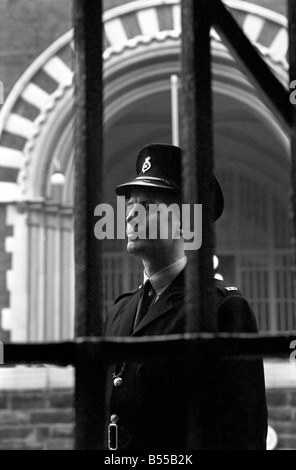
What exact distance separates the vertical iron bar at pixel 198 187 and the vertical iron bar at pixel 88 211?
0.09 metres

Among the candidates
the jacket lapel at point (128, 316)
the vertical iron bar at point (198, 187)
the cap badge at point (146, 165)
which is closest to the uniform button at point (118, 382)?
the jacket lapel at point (128, 316)

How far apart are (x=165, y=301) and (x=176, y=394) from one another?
258mm

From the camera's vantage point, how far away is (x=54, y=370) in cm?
728

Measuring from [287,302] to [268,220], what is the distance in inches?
25.6

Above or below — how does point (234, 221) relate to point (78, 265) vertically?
above

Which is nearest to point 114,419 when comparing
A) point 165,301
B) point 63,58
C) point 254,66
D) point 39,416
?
point 165,301

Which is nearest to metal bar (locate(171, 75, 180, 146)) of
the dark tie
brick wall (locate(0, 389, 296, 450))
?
brick wall (locate(0, 389, 296, 450))

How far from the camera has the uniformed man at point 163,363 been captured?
1.88 metres

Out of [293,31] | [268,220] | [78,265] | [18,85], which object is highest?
[18,85]

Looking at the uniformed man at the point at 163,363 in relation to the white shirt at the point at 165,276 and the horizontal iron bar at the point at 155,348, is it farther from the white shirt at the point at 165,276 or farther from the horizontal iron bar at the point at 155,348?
the horizontal iron bar at the point at 155,348

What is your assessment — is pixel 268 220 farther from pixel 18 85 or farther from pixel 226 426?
pixel 226 426
